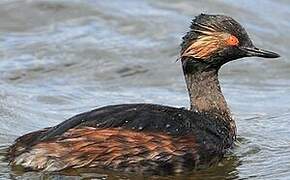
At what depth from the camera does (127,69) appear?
13.4m

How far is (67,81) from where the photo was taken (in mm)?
12633

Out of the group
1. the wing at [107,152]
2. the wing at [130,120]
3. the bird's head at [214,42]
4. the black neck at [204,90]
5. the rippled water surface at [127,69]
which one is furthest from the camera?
the rippled water surface at [127,69]

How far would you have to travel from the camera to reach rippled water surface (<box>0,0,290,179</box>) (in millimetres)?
9484

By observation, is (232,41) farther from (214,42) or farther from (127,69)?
(127,69)

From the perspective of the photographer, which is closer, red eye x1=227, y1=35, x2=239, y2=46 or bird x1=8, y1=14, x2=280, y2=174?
bird x1=8, y1=14, x2=280, y2=174

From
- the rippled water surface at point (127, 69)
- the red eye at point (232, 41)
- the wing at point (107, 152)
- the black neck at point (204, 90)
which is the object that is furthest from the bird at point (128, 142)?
the red eye at point (232, 41)

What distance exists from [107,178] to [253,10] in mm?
8816

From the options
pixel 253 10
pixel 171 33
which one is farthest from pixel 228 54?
pixel 253 10

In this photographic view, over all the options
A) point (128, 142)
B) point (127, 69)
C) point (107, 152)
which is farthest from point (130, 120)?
point (127, 69)

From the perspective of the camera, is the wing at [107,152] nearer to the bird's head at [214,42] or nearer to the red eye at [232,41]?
the bird's head at [214,42]

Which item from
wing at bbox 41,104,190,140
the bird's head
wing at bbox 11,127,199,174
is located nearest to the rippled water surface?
wing at bbox 11,127,199,174

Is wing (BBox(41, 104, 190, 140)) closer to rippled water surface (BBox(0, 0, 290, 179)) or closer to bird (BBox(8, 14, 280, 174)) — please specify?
bird (BBox(8, 14, 280, 174))

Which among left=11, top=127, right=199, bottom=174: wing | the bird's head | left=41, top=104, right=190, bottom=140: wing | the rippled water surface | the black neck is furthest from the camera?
the rippled water surface

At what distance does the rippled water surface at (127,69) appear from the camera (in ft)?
31.1
